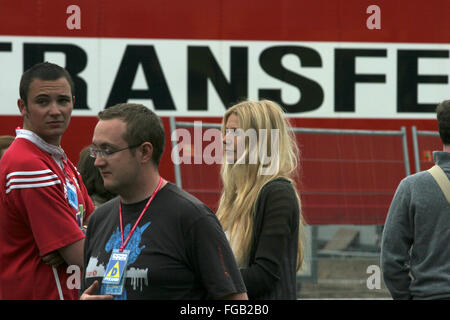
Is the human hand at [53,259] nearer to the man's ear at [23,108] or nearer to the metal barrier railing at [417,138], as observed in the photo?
the man's ear at [23,108]

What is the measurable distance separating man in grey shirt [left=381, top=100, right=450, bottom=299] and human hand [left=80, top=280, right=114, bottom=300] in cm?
158

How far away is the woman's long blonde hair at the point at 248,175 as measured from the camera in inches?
139

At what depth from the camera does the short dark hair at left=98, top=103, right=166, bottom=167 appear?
111 inches

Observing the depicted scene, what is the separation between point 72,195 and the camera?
3457 mm

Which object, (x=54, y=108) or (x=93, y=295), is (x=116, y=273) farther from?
(x=54, y=108)

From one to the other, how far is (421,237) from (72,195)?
1.53m

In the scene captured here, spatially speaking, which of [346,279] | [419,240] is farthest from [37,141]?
[346,279]

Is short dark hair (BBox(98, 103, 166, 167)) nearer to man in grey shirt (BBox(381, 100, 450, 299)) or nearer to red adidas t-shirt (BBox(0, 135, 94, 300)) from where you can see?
red adidas t-shirt (BBox(0, 135, 94, 300))

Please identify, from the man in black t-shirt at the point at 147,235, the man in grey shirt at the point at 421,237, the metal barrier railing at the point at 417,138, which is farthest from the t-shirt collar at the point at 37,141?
the metal barrier railing at the point at 417,138

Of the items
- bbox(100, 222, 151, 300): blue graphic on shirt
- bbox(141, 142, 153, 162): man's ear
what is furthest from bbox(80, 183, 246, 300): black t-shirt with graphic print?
bbox(141, 142, 153, 162): man's ear

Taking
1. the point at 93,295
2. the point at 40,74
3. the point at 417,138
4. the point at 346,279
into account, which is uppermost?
the point at 40,74

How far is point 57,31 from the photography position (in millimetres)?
8164

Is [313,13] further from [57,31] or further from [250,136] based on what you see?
[250,136]
